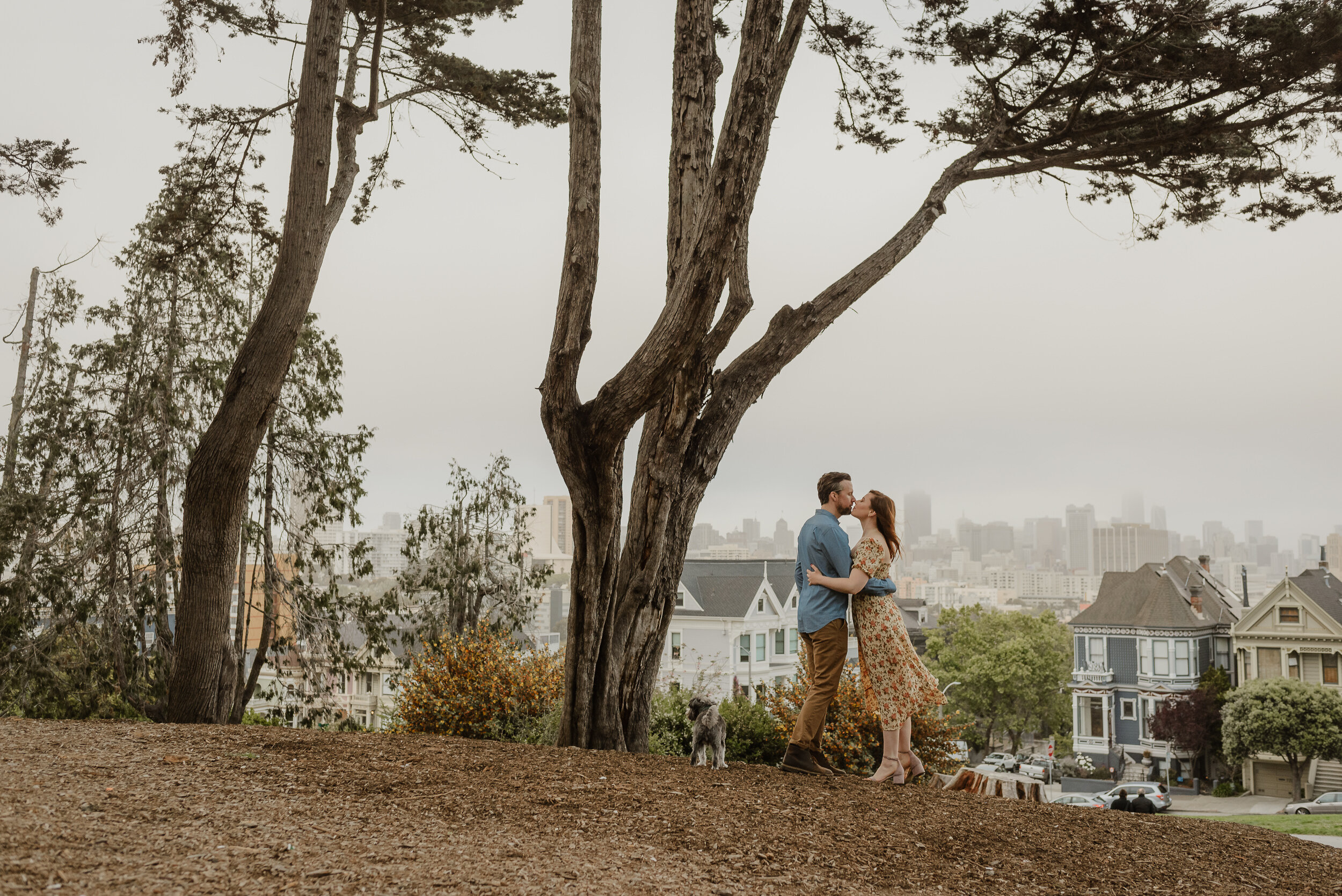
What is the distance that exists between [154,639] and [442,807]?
9.22 metres

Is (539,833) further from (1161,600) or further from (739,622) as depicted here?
(1161,600)

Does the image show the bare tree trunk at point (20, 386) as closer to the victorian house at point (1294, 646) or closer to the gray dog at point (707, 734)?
the gray dog at point (707, 734)

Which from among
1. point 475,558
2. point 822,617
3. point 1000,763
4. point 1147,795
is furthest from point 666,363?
point 1000,763

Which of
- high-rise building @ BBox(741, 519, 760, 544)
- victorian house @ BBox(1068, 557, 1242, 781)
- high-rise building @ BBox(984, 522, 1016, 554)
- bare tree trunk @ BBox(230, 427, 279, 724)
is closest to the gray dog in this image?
bare tree trunk @ BBox(230, 427, 279, 724)

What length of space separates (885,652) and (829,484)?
3.27 ft

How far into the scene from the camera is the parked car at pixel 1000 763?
39719mm

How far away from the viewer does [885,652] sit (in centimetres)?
527

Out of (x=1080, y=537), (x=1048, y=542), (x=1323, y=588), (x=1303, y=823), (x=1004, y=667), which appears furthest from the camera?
(x=1048, y=542)

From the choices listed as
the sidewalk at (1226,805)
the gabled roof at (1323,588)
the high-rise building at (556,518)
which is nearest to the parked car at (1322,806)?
the sidewalk at (1226,805)

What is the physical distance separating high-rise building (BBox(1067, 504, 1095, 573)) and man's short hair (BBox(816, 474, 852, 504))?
14462 centimetres

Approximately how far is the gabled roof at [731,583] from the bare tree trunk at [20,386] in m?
Answer: 23.0

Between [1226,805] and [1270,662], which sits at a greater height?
[1270,662]

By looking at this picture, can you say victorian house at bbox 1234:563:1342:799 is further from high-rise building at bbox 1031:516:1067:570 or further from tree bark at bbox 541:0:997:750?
high-rise building at bbox 1031:516:1067:570

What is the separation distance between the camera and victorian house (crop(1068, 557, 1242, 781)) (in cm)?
3794
